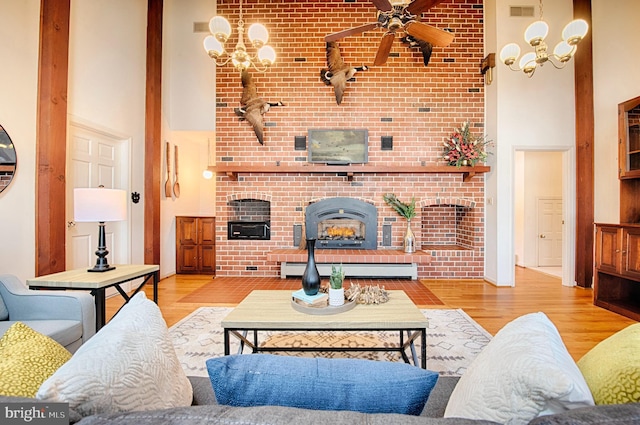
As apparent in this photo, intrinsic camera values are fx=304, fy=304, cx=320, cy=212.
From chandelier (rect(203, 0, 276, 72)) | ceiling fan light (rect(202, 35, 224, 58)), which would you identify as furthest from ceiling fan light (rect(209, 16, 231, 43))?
ceiling fan light (rect(202, 35, 224, 58))

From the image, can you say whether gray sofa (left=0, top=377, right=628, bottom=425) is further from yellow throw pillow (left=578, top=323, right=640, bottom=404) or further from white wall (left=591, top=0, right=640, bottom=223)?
white wall (left=591, top=0, right=640, bottom=223)

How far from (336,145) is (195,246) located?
2858mm

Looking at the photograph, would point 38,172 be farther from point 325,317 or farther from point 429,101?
point 429,101

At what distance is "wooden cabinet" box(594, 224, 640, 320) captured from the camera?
298 cm

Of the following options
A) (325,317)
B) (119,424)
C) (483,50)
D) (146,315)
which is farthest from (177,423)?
(483,50)

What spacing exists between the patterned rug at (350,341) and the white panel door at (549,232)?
3955mm

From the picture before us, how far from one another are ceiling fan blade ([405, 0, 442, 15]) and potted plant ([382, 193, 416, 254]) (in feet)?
8.26

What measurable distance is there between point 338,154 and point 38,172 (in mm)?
3423

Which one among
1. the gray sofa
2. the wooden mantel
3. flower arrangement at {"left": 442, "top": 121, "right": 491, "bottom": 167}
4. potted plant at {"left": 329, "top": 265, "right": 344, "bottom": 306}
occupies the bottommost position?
potted plant at {"left": 329, "top": 265, "right": 344, "bottom": 306}

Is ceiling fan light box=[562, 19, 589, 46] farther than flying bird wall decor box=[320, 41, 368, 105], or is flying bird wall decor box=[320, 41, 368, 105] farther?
flying bird wall decor box=[320, 41, 368, 105]

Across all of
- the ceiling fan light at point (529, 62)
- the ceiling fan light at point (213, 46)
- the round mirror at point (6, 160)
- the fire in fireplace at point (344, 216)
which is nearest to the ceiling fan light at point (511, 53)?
the ceiling fan light at point (529, 62)

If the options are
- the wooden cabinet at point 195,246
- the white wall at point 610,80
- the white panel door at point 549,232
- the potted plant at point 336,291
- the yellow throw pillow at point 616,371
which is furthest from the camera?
the white panel door at point 549,232

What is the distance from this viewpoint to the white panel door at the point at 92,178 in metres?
→ 3.17

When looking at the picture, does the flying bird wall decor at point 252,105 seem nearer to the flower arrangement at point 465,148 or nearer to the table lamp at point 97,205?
the table lamp at point 97,205
